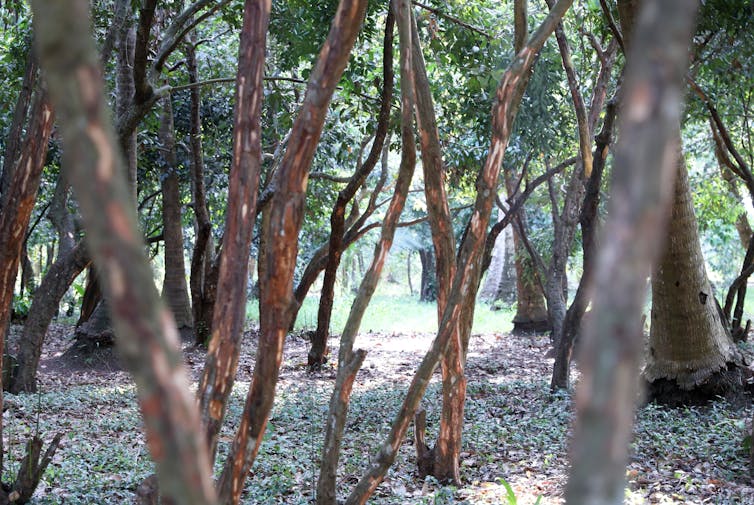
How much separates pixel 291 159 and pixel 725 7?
621 cm

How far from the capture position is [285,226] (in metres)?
2.74

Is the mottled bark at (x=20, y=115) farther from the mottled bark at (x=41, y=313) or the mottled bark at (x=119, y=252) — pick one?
the mottled bark at (x=119, y=252)

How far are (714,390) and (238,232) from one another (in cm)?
573

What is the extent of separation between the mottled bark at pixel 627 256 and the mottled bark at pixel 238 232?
1.89 meters

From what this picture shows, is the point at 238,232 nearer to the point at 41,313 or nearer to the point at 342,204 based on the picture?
the point at 41,313

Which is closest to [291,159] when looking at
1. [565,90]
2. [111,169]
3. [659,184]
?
[111,169]

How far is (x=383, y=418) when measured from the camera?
22.9ft

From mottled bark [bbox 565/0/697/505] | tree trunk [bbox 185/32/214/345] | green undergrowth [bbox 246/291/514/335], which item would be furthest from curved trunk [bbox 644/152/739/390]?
green undergrowth [bbox 246/291/514/335]

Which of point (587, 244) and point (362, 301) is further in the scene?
point (587, 244)

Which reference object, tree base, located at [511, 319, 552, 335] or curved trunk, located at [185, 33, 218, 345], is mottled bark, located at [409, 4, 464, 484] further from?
tree base, located at [511, 319, 552, 335]

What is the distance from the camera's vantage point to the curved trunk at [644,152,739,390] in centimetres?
683

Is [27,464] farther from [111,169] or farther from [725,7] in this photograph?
[725,7]

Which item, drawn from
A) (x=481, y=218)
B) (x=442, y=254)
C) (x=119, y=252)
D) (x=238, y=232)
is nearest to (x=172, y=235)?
(x=442, y=254)

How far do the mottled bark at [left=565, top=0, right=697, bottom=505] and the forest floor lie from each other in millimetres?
3231
